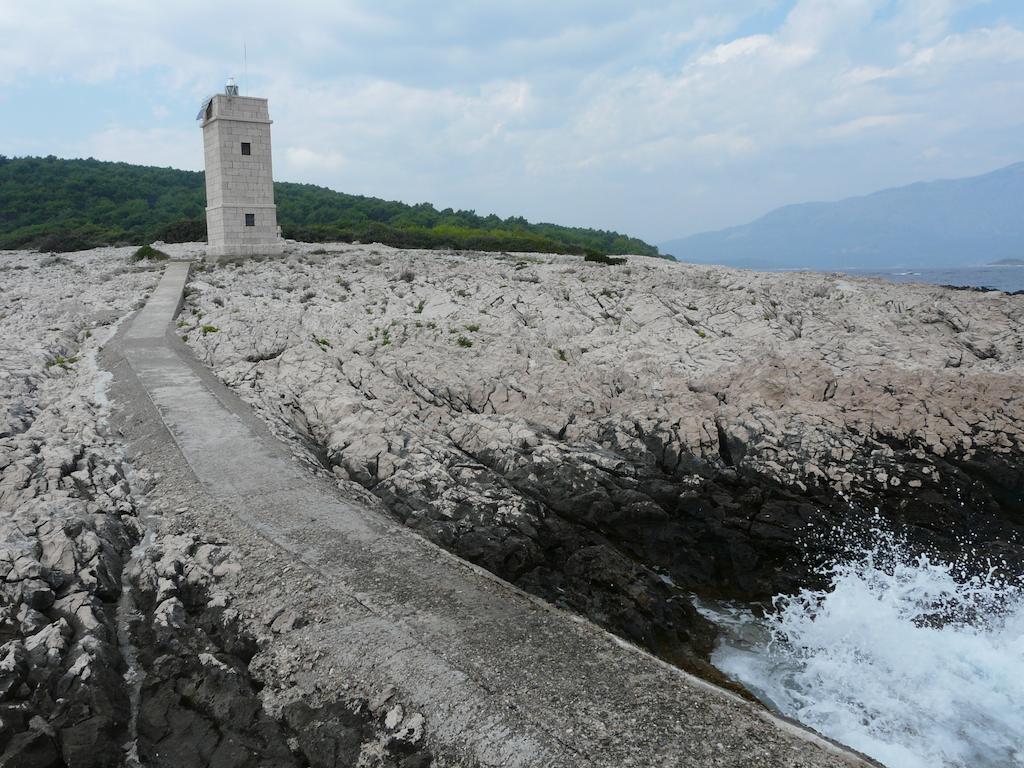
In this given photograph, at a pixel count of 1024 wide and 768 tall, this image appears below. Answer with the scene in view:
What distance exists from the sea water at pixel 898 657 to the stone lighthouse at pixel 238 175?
30.5 m

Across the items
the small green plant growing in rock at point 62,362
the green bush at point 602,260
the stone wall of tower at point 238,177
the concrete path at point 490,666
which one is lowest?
the concrete path at point 490,666

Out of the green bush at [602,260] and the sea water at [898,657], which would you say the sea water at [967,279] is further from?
the sea water at [898,657]

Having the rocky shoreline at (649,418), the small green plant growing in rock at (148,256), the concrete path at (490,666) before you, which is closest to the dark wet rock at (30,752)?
the concrete path at (490,666)

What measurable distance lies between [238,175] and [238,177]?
3.7 inches

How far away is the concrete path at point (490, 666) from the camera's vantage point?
6090 millimetres

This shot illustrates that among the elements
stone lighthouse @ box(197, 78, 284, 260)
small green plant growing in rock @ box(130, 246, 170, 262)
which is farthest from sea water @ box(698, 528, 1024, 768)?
small green plant growing in rock @ box(130, 246, 170, 262)

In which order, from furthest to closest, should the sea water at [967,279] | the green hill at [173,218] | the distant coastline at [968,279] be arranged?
1. the sea water at [967,279]
2. the distant coastline at [968,279]
3. the green hill at [173,218]

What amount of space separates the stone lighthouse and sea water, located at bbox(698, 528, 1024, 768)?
30450mm

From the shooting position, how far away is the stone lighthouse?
Result: 3263 cm

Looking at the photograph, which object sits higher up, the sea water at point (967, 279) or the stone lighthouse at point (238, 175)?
the stone lighthouse at point (238, 175)

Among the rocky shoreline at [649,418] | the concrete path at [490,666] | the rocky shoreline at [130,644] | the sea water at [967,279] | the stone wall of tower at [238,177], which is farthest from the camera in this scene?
the sea water at [967,279]

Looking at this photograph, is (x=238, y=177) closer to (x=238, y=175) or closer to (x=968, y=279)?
(x=238, y=175)

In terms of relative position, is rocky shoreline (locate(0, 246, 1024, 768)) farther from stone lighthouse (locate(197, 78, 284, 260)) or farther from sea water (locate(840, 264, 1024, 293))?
sea water (locate(840, 264, 1024, 293))

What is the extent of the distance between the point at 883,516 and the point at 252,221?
102 ft
